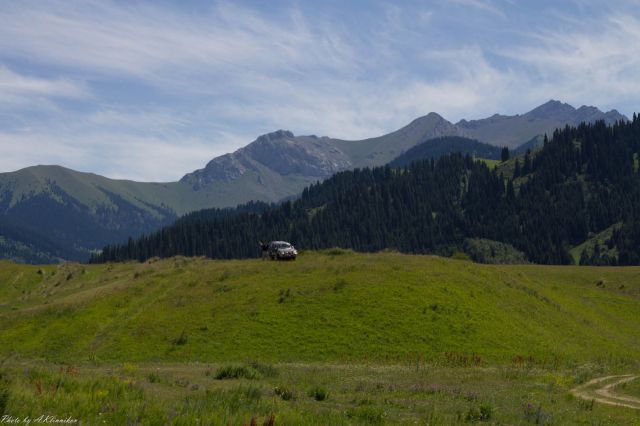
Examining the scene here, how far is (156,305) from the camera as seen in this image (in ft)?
184

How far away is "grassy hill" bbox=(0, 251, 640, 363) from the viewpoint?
144 ft

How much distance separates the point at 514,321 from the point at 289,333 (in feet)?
65.1

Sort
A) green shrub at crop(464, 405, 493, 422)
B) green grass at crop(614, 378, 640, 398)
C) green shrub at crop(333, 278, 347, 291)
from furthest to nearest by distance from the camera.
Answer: green shrub at crop(333, 278, 347, 291)
green grass at crop(614, 378, 640, 398)
green shrub at crop(464, 405, 493, 422)

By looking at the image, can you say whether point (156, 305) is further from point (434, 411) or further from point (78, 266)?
point (78, 266)

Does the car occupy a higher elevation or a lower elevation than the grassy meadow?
higher

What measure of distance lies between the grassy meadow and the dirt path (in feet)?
2.77

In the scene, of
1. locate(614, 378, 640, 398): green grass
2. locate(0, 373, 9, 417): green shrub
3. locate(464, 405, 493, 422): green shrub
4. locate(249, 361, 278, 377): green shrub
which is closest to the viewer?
locate(0, 373, 9, 417): green shrub

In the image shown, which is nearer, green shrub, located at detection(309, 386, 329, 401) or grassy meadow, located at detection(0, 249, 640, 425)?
grassy meadow, located at detection(0, 249, 640, 425)

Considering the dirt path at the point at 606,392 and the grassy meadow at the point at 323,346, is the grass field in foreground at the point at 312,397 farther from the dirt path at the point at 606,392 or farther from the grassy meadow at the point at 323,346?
the dirt path at the point at 606,392

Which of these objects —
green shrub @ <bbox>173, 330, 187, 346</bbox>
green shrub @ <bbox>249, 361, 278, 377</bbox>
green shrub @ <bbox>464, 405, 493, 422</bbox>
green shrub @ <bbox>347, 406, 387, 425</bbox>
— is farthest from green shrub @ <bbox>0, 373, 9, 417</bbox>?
green shrub @ <bbox>173, 330, 187, 346</bbox>

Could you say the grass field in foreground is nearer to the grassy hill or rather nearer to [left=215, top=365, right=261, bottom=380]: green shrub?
[left=215, top=365, right=261, bottom=380]: green shrub

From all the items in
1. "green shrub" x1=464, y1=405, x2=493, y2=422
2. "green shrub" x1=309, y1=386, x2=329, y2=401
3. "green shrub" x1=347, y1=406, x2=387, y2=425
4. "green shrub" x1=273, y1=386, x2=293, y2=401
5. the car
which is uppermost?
the car

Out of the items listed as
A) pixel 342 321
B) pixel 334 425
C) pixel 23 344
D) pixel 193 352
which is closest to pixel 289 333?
pixel 342 321

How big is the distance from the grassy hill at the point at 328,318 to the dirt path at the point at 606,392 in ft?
32.2
